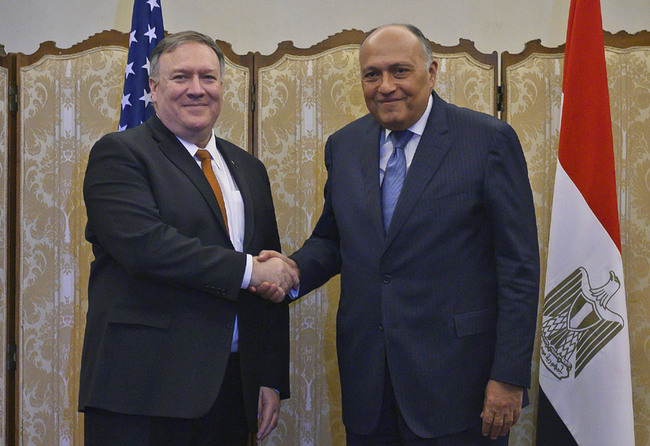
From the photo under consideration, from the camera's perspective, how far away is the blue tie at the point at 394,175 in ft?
6.94

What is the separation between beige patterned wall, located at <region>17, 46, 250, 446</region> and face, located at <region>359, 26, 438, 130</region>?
1.59 metres

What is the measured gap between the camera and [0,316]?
10.9 feet

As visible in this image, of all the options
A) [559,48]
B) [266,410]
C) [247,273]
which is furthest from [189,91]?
[559,48]

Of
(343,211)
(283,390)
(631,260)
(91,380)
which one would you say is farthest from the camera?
(631,260)

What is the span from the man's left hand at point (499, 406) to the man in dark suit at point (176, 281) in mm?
714

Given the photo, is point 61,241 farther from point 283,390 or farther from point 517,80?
point 517,80

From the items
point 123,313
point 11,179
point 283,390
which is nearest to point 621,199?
point 283,390

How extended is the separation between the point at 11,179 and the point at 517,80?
242 centimetres

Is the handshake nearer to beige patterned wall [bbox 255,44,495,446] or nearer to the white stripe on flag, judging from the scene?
beige patterned wall [bbox 255,44,495,446]

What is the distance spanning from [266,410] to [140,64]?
1639 millimetres

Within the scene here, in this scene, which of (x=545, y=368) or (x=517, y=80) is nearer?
(x=545, y=368)

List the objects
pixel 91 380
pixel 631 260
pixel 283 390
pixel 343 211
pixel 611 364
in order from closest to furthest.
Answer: pixel 91 380
pixel 343 211
pixel 283 390
pixel 611 364
pixel 631 260

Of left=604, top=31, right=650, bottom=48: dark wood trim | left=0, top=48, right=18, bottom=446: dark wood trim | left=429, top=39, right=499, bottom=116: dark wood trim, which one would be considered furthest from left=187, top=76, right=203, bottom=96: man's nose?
left=604, top=31, right=650, bottom=48: dark wood trim

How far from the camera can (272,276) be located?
2170 millimetres
